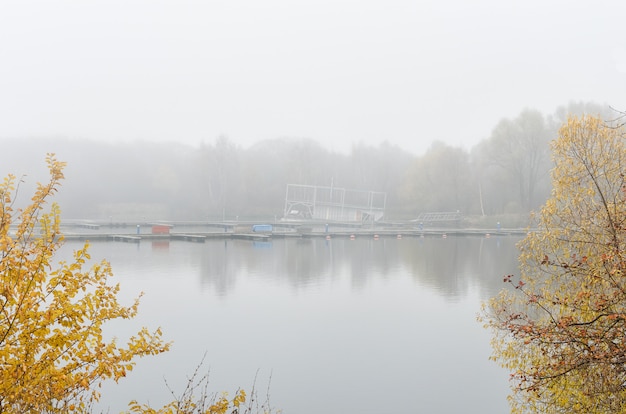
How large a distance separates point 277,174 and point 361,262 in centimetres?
6433

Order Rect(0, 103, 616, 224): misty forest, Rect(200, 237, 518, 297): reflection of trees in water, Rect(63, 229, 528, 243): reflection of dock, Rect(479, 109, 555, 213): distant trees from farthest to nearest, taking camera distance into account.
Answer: Rect(0, 103, 616, 224): misty forest, Rect(479, 109, 555, 213): distant trees, Rect(63, 229, 528, 243): reflection of dock, Rect(200, 237, 518, 297): reflection of trees in water

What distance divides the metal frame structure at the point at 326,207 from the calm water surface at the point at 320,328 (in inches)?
1888

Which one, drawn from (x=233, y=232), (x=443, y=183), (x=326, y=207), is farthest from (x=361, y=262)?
(x=326, y=207)

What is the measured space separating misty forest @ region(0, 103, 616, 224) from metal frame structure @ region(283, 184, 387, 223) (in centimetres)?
230

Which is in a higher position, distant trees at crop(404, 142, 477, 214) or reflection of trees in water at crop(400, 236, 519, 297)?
distant trees at crop(404, 142, 477, 214)

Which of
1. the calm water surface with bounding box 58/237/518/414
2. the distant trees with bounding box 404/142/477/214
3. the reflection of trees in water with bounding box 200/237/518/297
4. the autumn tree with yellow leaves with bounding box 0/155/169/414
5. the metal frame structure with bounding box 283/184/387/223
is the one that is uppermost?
the distant trees with bounding box 404/142/477/214

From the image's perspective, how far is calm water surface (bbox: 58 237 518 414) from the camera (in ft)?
59.0

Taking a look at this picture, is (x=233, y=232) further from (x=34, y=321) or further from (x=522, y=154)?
(x=34, y=321)

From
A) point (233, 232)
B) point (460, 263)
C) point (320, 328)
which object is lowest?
point (320, 328)

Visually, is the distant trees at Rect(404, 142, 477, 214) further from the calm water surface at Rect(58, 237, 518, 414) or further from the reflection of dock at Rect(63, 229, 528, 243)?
the calm water surface at Rect(58, 237, 518, 414)

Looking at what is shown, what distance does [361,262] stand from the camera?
4878cm

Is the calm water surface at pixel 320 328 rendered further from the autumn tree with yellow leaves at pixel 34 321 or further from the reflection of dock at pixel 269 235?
the reflection of dock at pixel 269 235

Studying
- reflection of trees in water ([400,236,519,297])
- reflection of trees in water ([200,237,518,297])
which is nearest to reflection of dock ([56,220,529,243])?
reflection of trees in water ([200,237,518,297])

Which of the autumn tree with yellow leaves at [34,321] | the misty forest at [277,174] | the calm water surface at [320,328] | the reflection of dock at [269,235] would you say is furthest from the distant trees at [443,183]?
the autumn tree with yellow leaves at [34,321]
